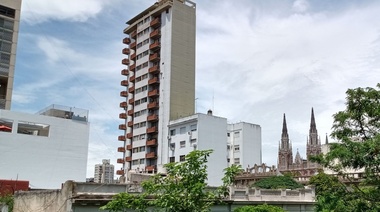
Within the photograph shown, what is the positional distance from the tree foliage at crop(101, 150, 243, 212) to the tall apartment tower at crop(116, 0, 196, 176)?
4703 cm

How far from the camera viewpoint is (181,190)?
13078 mm

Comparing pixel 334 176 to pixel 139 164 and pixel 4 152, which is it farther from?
pixel 139 164

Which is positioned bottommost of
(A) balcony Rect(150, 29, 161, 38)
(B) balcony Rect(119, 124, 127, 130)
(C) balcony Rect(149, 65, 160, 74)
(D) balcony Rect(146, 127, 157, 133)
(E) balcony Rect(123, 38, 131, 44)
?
(D) balcony Rect(146, 127, 157, 133)

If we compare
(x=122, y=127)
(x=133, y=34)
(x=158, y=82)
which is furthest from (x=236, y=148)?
(x=133, y=34)

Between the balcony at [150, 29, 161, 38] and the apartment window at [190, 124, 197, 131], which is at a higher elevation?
the balcony at [150, 29, 161, 38]

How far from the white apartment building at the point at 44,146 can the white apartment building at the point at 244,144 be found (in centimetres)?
2803

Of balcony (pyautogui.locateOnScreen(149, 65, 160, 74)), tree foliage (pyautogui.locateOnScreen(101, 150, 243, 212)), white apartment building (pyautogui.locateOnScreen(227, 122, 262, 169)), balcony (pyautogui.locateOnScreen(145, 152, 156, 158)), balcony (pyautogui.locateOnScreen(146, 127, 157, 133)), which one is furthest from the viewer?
white apartment building (pyautogui.locateOnScreen(227, 122, 262, 169))

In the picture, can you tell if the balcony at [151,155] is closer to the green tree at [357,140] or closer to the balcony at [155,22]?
the balcony at [155,22]

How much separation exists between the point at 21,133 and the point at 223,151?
1079 inches

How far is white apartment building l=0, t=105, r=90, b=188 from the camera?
4334cm

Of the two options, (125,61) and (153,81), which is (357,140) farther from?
(125,61)

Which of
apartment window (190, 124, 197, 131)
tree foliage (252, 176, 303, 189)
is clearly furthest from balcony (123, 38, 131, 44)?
tree foliage (252, 176, 303, 189)

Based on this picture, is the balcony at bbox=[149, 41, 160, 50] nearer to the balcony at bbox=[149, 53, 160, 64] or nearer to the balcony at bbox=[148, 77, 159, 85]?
the balcony at bbox=[149, 53, 160, 64]

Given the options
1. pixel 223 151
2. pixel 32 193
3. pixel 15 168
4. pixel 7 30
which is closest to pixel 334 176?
pixel 32 193
